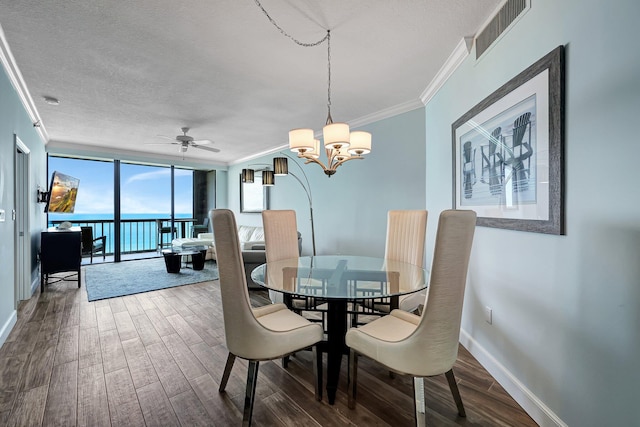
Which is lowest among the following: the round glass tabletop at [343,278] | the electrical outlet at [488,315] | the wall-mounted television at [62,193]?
the electrical outlet at [488,315]

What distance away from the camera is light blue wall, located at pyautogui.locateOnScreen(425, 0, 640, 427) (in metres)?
1.06

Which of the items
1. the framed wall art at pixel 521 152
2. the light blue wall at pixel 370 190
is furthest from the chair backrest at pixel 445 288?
the light blue wall at pixel 370 190

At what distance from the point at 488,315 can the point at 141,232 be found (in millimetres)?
8125

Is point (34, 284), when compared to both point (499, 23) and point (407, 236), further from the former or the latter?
point (499, 23)

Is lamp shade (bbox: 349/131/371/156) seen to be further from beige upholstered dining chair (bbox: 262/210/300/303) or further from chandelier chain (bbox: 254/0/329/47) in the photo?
beige upholstered dining chair (bbox: 262/210/300/303)

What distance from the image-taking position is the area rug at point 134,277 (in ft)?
13.0

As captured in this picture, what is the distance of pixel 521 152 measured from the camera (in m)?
1.63

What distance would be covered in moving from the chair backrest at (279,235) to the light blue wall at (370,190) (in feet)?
4.81

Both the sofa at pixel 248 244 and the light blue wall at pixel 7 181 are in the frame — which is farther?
the sofa at pixel 248 244

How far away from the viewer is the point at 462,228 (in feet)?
3.92

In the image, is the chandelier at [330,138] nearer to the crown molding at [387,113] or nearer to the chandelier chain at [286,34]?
the chandelier chain at [286,34]

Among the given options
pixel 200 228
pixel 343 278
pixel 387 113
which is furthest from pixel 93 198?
pixel 343 278

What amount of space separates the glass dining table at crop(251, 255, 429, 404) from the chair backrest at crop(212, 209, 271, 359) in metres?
0.28

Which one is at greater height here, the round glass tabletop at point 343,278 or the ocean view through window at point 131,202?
the ocean view through window at point 131,202
